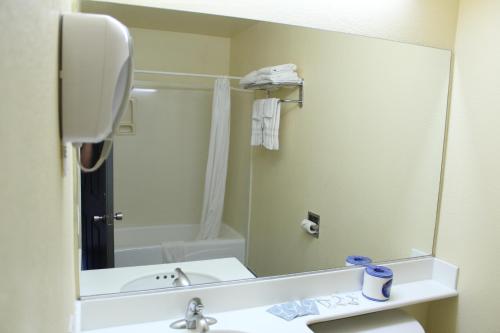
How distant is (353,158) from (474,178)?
19.9 inches

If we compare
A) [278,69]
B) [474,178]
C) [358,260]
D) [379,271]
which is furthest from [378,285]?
[278,69]

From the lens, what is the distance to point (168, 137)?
133 centimetres

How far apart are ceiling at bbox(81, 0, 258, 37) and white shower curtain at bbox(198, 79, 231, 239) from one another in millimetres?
202

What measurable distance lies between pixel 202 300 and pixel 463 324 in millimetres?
1174

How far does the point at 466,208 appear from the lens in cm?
158

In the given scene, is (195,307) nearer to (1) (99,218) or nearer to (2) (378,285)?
(1) (99,218)

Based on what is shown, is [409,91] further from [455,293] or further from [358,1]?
[455,293]

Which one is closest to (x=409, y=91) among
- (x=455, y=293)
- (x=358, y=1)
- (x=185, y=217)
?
(x=358, y=1)

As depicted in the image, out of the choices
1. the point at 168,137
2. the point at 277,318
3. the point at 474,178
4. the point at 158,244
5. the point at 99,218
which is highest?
the point at 168,137

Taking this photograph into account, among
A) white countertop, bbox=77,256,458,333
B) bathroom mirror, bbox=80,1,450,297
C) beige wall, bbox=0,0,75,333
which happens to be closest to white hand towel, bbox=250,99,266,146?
bathroom mirror, bbox=80,1,450,297

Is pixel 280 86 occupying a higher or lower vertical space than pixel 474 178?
higher

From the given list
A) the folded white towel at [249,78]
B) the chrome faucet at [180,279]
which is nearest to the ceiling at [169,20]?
the folded white towel at [249,78]

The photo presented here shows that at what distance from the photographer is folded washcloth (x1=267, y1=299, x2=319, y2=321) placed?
51.2 inches

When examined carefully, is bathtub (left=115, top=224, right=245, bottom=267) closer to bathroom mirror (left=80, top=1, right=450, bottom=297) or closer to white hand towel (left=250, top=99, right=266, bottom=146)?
bathroom mirror (left=80, top=1, right=450, bottom=297)
